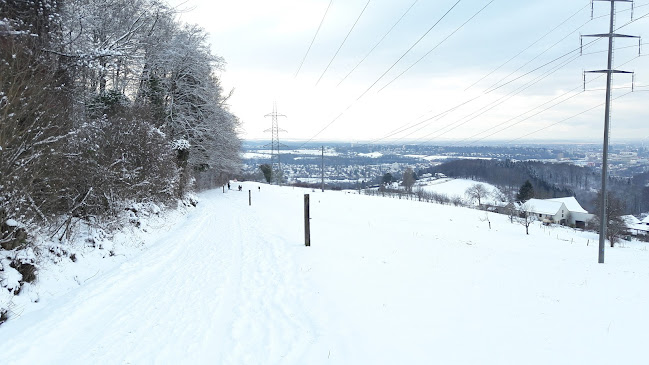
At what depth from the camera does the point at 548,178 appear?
12431cm

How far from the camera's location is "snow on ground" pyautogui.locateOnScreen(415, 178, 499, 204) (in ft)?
315

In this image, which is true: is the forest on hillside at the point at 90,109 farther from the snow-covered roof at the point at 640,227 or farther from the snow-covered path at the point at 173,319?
the snow-covered roof at the point at 640,227

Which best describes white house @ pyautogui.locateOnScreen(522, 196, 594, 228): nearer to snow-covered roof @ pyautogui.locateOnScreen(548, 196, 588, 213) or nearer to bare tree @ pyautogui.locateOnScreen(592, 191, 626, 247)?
snow-covered roof @ pyautogui.locateOnScreen(548, 196, 588, 213)

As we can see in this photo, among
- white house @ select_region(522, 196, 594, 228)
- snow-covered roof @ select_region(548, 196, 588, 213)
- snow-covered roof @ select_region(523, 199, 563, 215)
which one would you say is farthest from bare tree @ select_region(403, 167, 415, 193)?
snow-covered roof @ select_region(548, 196, 588, 213)

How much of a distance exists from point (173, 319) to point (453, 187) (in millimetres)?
114241


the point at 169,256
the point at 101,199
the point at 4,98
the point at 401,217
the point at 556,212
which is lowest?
the point at 556,212

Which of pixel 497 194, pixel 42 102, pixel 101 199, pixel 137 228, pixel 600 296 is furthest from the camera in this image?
pixel 497 194

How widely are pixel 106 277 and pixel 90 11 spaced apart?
14706 millimetres

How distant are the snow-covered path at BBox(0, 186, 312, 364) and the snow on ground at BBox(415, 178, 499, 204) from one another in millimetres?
94645

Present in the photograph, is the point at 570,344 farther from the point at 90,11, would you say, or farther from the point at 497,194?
the point at 497,194

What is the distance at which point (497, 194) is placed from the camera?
9575 cm

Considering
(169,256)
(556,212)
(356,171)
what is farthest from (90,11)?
(356,171)

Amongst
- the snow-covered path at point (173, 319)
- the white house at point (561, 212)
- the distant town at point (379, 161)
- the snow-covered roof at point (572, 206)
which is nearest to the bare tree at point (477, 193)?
the distant town at point (379, 161)

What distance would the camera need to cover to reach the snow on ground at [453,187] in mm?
95869
